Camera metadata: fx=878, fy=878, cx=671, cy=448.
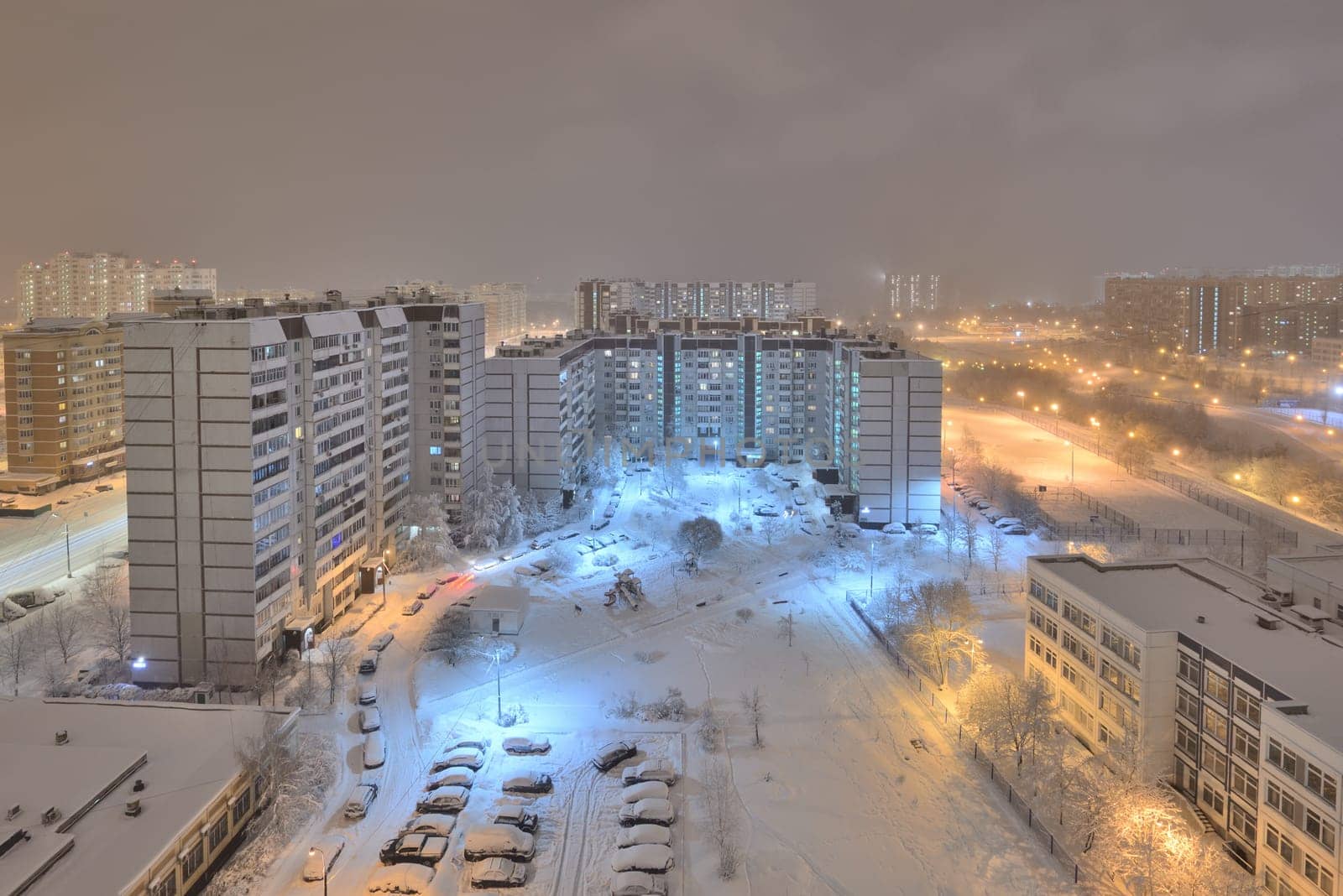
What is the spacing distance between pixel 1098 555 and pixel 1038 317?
112 m

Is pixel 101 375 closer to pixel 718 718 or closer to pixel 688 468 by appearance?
pixel 688 468

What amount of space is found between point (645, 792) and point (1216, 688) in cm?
895

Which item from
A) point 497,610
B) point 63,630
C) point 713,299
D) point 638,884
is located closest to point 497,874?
point 638,884

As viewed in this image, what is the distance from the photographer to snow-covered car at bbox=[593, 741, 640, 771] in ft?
50.1

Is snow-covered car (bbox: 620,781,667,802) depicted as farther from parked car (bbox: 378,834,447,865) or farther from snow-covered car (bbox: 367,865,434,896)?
snow-covered car (bbox: 367,865,434,896)

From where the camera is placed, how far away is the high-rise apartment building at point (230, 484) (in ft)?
Answer: 56.4

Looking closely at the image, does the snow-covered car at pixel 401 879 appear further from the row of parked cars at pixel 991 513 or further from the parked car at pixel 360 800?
the row of parked cars at pixel 991 513

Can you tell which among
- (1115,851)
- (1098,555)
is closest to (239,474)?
(1115,851)

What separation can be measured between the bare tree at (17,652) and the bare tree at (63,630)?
33 cm

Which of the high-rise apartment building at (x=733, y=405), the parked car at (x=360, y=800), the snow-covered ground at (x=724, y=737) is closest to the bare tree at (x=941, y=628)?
the snow-covered ground at (x=724, y=737)

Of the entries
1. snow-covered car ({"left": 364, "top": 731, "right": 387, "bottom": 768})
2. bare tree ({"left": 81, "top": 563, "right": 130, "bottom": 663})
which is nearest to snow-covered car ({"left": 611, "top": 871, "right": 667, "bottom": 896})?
snow-covered car ({"left": 364, "top": 731, "right": 387, "bottom": 768})

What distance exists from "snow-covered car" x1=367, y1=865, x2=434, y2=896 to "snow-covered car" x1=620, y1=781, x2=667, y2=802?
3.26 m

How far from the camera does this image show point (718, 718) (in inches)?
671

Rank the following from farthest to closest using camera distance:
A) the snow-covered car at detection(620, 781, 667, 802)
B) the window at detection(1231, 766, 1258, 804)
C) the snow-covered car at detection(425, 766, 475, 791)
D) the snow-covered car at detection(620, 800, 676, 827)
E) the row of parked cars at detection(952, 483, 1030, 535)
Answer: the row of parked cars at detection(952, 483, 1030, 535), the snow-covered car at detection(425, 766, 475, 791), the snow-covered car at detection(620, 781, 667, 802), the snow-covered car at detection(620, 800, 676, 827), the window at detection(1231, 766, 1258, 804)
